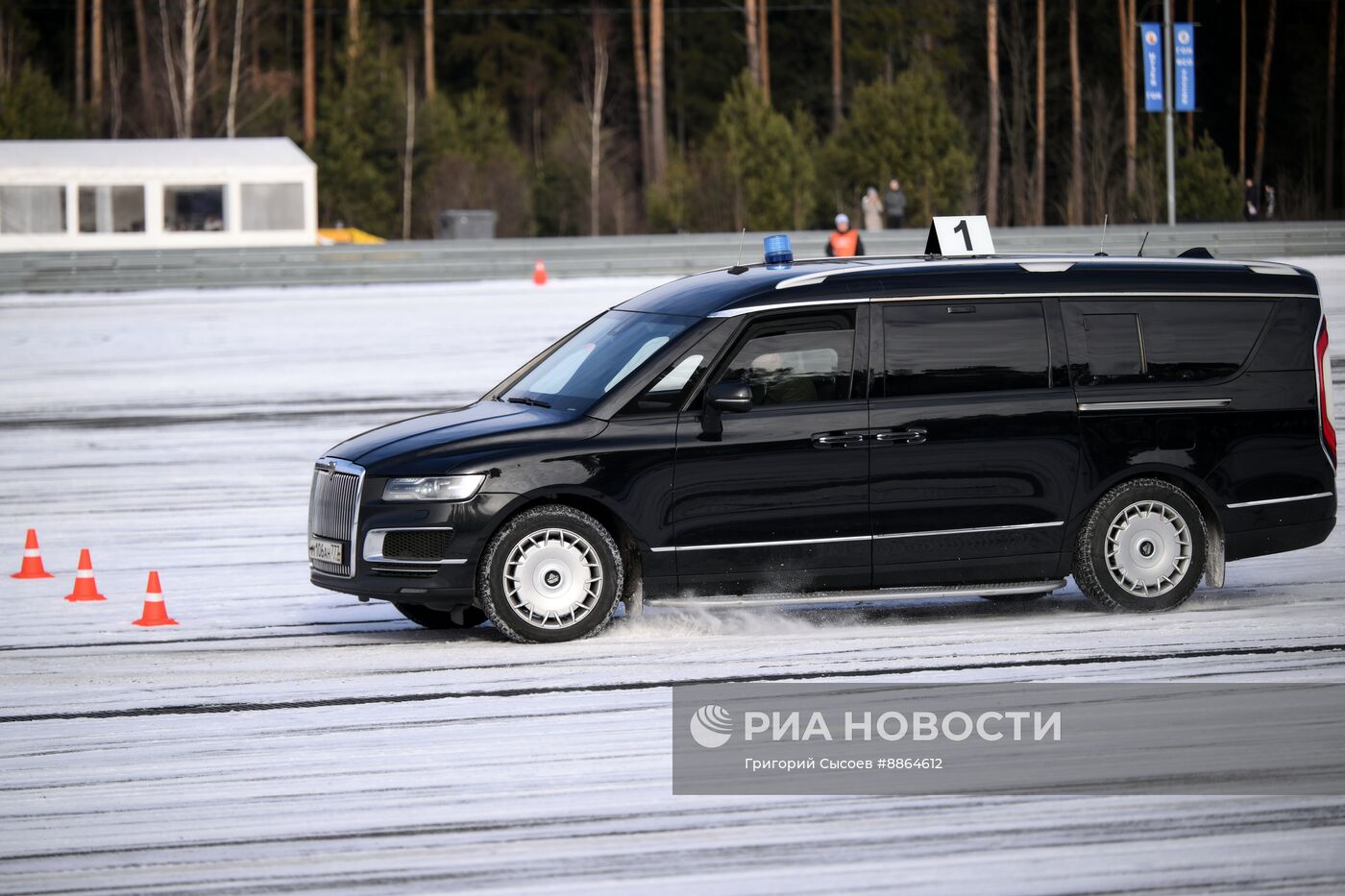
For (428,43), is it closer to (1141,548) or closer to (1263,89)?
(1263,89)

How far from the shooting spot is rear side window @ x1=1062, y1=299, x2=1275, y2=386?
9547mm

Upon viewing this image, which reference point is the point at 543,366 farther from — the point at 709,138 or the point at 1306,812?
the point at 709,138

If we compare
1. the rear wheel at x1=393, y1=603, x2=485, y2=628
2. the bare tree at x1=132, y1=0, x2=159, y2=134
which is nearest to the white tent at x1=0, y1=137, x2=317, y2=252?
the bare tree at x1=132, y1=0, x2=159, y2=134

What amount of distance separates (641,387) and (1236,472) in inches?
123

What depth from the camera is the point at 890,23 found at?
69.1m

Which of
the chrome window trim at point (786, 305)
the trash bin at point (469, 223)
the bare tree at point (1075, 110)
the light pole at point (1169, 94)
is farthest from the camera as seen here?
the bare tree at point (1075, 110)

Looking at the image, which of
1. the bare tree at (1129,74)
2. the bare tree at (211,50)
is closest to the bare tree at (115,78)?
the bare tree at (211,50)

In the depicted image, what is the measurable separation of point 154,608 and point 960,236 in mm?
4765

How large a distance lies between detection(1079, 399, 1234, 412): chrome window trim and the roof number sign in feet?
3.99

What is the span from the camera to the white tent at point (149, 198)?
41.8 m

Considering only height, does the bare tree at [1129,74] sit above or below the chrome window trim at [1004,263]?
above

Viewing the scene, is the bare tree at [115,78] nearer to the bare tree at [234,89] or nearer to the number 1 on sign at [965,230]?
the bare tree at [234,89]

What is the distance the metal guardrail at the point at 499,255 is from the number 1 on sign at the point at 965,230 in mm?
24307

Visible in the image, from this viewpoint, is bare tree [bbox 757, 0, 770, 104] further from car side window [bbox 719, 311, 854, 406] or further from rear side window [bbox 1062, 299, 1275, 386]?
car side window [bbox 719, 311, 854, 406]
